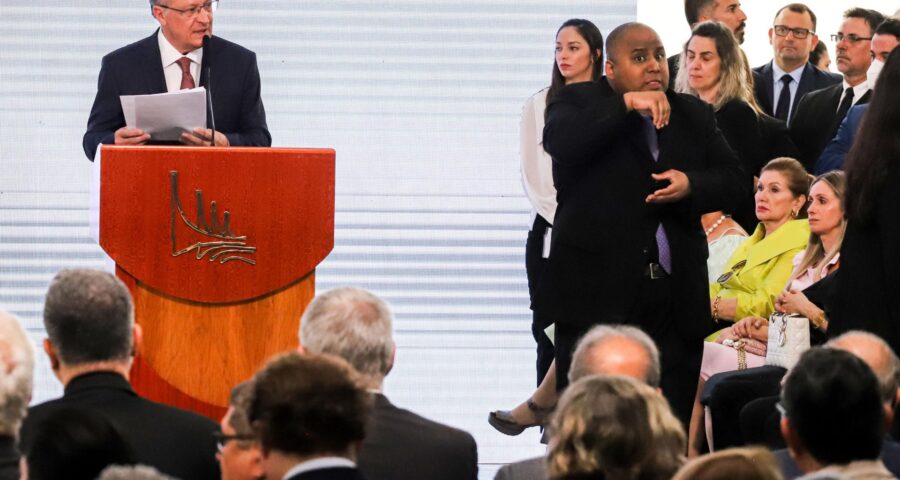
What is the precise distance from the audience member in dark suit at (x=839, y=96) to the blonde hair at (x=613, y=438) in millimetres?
3980

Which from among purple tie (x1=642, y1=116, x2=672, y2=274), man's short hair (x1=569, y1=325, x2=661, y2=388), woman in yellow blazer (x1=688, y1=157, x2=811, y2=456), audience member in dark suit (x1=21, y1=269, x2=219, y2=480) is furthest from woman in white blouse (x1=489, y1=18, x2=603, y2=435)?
audience member in dark suit (x1=21, y1=269, x2=219, y2=480)

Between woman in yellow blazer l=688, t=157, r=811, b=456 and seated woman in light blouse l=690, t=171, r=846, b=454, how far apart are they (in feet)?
0.12

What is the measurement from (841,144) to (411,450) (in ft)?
10.9

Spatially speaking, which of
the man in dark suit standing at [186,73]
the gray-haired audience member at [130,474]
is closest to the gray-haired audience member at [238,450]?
the gray-haired audience member at [130,474]

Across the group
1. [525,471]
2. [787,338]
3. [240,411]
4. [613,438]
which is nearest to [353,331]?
[525,471]

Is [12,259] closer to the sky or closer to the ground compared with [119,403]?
closer to the ground

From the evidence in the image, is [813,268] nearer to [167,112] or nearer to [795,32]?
[795,32]

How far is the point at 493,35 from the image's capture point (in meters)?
7.54

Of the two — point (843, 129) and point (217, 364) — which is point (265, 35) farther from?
point (217, 364)

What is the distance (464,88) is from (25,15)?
2164 mm

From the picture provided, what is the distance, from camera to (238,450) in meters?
2.53

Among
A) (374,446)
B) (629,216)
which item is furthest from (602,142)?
(374,446)

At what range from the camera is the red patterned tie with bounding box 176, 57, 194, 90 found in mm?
4613

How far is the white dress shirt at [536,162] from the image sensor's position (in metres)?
5.86
